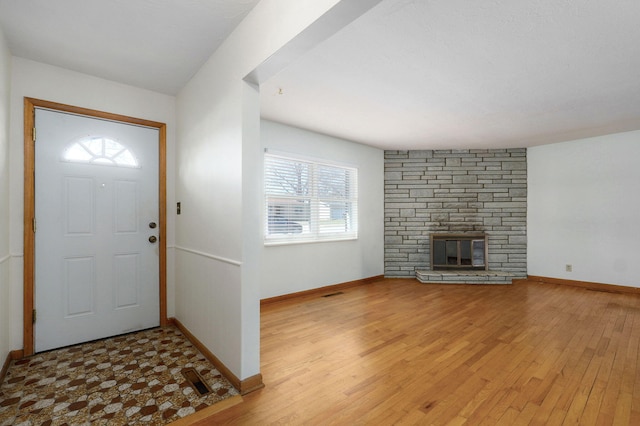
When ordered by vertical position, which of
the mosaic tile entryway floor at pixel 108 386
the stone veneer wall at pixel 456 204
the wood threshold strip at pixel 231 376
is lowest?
the mosaic tile entryway floor at pixel 108 386

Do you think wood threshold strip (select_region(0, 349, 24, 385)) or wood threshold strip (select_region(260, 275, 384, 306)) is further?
wood threshold strip (select_region(260, 275, 384, 306))

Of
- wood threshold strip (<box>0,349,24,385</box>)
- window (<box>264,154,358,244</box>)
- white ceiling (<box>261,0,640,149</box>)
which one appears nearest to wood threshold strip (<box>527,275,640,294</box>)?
white ceiling (<box>261,0,640,149</box>)

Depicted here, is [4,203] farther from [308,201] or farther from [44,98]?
[308,201]

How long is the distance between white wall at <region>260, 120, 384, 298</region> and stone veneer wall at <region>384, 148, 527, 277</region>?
0.98 feet

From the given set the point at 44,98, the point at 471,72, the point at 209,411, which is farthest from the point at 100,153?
the point at 471,72

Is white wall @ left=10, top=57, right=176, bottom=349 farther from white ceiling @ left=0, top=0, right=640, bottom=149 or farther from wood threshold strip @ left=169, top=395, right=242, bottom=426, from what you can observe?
wood threshold strip @ left=169, top=395, right=242, bottom=426

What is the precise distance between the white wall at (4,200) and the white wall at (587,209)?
6948 mm

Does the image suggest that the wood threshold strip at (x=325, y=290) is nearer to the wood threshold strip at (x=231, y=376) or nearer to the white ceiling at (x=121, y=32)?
the wood threshold strip at (x=231, y=376)

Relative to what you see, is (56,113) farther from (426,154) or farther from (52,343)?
(426,154)

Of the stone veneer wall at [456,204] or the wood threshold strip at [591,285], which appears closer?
the wood threshold strip at [591,285]

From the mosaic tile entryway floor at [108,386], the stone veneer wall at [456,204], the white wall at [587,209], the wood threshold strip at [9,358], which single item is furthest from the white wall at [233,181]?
the white wall at [587,209]

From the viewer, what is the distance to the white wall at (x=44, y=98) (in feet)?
7.48

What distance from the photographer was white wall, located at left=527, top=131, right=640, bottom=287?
14.5 feet

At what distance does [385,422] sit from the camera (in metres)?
1.60
